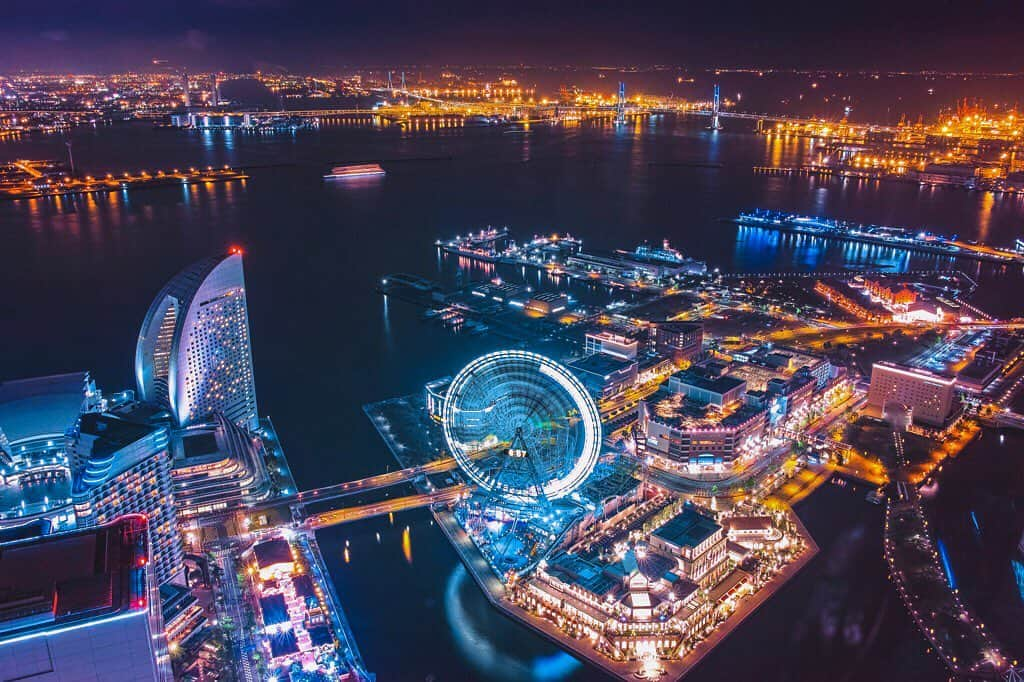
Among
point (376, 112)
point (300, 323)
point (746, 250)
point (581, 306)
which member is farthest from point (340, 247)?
point (376, 112)

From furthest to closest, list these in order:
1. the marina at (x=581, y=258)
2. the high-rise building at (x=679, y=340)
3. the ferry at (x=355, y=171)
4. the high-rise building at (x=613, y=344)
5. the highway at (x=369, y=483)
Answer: the ferry at (x=355, y=171)
the marina at (x=581, y=258)
the high-rise building at (x=679, y=340)
the high-rise building at (x=613, y=344)
the highway at (x=369, y=483)

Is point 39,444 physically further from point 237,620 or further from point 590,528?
point 590,528

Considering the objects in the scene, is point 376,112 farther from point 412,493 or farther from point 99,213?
point 412,493

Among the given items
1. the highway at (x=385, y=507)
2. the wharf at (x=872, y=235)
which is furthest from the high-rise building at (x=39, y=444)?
the wharf at (x=872, y=235)

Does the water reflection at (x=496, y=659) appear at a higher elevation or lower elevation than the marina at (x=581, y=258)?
lower

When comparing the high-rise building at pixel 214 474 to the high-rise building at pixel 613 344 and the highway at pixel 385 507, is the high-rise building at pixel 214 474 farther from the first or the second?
the high-rise building at pixel 613 344
